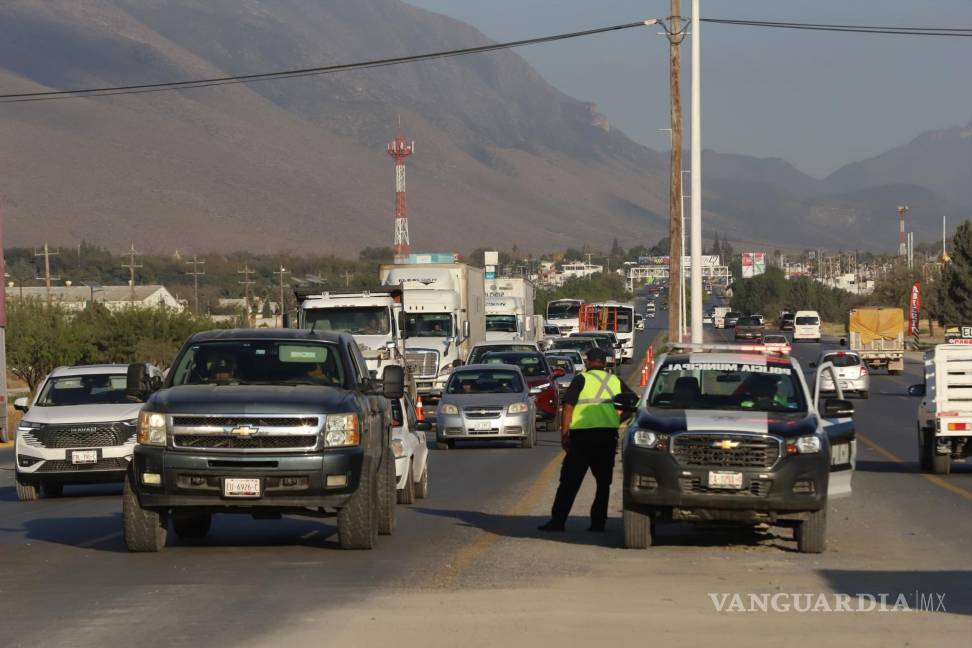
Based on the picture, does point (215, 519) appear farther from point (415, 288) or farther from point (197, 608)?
point (415, 288)

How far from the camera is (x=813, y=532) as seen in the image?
13.8 metres

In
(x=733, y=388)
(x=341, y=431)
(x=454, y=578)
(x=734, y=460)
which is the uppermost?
(x=733, y=388)

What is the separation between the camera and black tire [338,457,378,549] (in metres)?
13.7

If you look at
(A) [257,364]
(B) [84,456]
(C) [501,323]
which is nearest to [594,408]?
(A) [257,364]

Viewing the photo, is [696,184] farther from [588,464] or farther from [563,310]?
[563,310]

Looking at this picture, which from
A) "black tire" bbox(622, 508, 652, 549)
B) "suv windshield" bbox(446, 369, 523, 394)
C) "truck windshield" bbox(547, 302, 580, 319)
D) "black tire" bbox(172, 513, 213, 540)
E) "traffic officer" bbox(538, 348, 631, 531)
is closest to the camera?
"black tire" bbox(622, 508, 652, 549)

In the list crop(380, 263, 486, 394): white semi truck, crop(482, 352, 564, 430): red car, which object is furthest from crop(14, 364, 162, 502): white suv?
crop(380, 263, 486, 394): white semi truck

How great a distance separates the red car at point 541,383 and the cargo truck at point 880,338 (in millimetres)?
34038

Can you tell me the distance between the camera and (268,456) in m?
13.3

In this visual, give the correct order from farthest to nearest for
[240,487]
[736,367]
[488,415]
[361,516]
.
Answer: [488,415] → [736,367] → [361,516] → [240,487]

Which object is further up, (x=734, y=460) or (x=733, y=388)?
(x=733, y=388)

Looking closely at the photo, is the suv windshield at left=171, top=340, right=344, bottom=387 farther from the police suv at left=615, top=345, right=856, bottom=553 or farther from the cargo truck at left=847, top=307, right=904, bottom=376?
the cargo truck at left=847, top=307, right=904, bottom=376

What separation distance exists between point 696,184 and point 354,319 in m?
7.73

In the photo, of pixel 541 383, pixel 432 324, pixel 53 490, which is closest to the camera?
pixel 53 490
